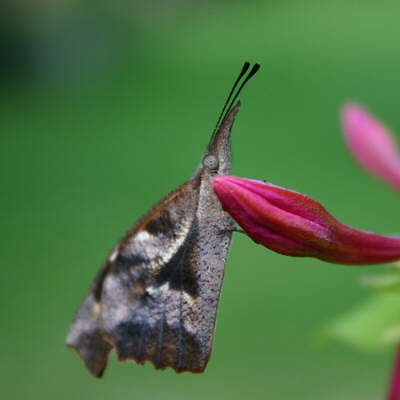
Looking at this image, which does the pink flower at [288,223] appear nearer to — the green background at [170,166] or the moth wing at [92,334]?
the moth wing at [92,334]

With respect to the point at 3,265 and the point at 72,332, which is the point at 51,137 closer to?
the point at 3,265

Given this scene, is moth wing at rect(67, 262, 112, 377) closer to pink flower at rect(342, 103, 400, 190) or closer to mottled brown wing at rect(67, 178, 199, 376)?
mottled brown wing at rect(67, 178, 199, 376)

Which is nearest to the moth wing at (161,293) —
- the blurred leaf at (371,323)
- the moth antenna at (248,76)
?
the moth antenna at (248,76)

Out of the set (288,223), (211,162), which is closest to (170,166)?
(211,162)

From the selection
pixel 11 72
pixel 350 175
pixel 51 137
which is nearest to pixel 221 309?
pixel 350 175

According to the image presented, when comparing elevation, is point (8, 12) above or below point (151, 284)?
above

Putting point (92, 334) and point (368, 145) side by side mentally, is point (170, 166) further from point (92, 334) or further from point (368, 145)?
point (92, 334)
